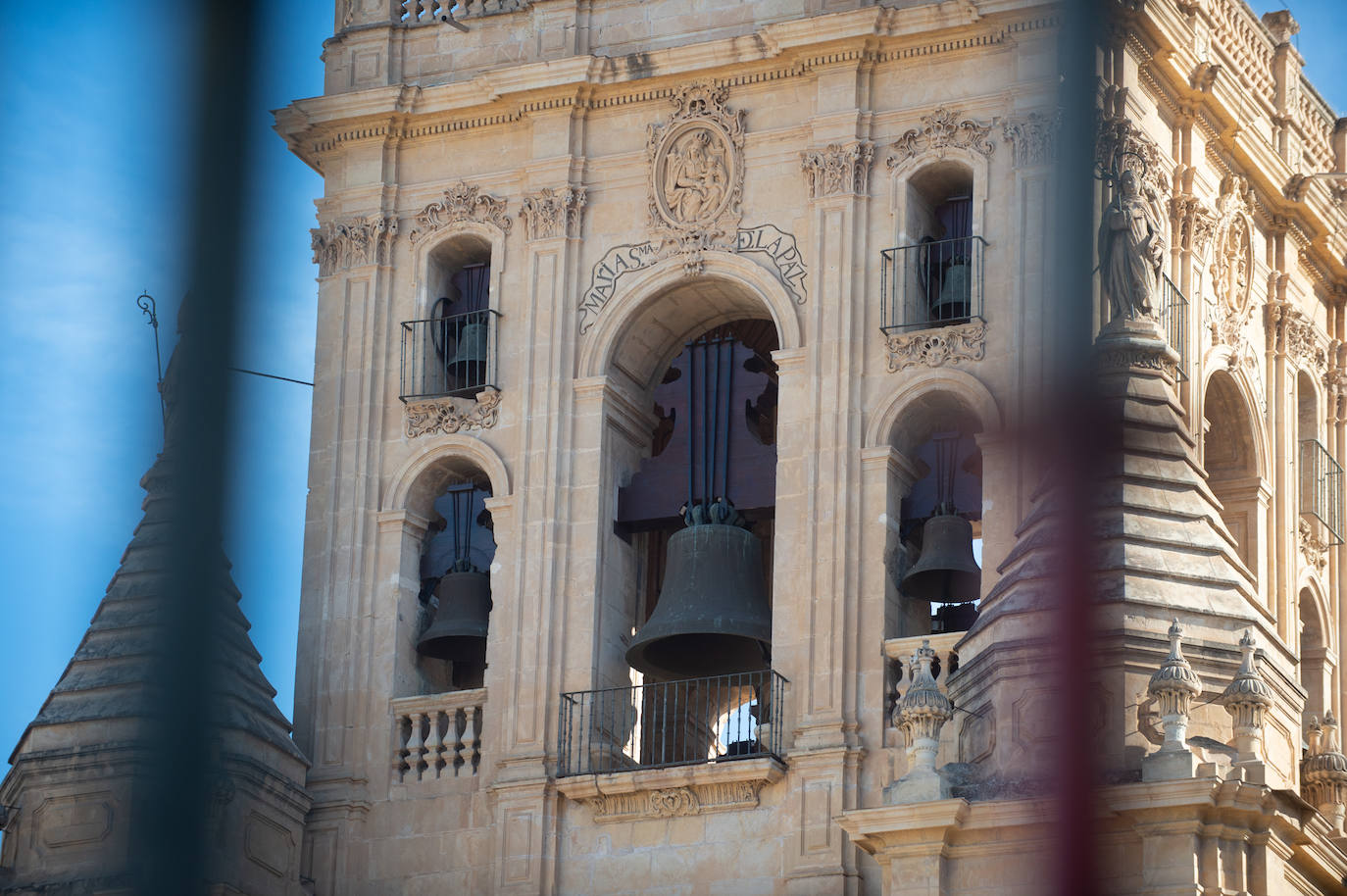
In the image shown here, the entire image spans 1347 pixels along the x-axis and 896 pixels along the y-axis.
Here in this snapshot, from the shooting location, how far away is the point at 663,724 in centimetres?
2366

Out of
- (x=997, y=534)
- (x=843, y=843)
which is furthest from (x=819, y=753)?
(x=997, y=534)

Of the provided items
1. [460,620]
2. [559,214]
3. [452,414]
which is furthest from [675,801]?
[559,214]

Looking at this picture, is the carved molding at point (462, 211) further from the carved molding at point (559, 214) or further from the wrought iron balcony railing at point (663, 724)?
the wrought iron balcony railing at point (663, 724)

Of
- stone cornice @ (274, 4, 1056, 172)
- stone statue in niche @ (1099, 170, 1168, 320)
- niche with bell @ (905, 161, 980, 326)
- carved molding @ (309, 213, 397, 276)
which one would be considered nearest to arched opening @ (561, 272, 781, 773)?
niche with bell @ (905, 161, 980, 326)

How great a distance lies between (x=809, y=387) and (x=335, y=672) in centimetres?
531

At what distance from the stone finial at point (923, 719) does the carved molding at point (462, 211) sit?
926cm

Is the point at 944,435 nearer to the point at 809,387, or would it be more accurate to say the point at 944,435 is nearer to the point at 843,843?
the point at 809,387

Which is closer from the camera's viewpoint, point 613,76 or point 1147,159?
point 1147,159

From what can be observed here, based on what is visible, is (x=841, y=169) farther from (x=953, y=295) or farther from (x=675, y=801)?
(x=675, y=801)

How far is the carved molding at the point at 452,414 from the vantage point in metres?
24.9

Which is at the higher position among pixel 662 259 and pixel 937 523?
pixel 662 259

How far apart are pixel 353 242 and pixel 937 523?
6.89m

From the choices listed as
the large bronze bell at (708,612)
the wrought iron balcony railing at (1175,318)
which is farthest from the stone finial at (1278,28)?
the large bronze bell at (708,612)

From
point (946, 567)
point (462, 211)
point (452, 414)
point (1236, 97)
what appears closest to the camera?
point (946, 567)
